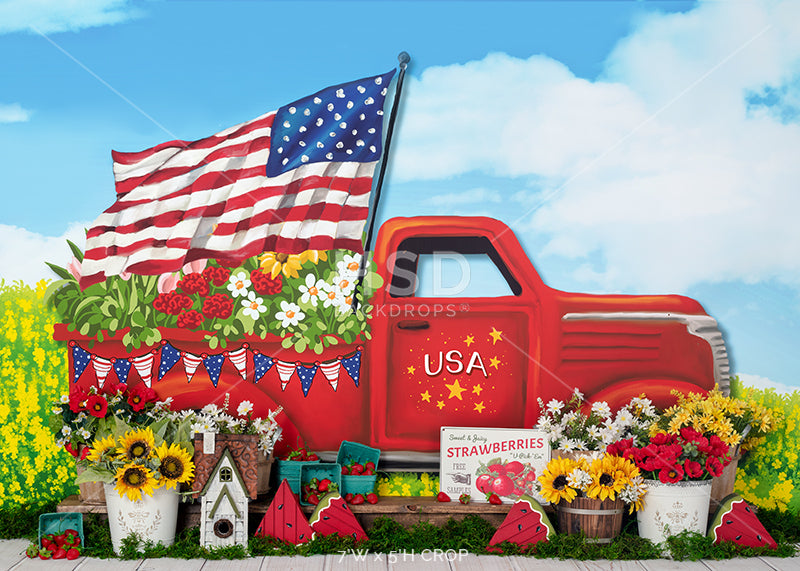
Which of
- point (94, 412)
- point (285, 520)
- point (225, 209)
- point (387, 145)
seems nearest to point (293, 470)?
point (285, 520)

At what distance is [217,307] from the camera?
344 centimetres

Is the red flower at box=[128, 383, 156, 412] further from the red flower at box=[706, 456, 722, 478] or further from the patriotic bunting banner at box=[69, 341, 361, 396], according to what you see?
the red flower at box=[706, 456, 722, 478]

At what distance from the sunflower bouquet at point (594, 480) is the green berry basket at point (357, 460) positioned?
2.86ft

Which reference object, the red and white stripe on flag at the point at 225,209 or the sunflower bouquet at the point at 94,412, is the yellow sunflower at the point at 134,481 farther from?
the red and white stripe on flag at the point at 225,209

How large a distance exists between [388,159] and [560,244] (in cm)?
112

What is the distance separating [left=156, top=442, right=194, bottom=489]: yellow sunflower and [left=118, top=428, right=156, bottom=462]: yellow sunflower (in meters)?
0.05

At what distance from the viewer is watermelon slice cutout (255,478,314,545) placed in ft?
9.98

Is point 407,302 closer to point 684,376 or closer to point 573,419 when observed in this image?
point 573,419

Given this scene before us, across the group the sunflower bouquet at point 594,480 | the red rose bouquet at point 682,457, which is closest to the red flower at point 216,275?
the sunflower bouquet at point 594,480

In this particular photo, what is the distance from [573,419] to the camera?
3.33m

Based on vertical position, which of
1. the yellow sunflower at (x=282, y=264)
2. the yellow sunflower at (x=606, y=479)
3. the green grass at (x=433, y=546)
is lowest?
the green grass at (x=433, y=546)

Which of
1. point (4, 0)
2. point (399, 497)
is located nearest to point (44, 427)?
point (399, 497)

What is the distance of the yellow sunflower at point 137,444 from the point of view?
2984mm

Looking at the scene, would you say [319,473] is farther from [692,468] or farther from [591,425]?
[692,468]
